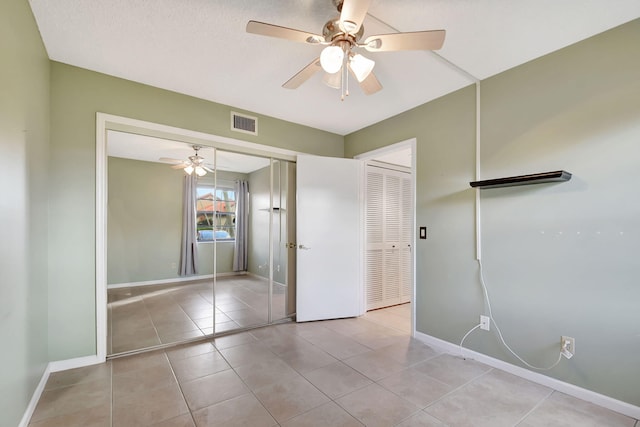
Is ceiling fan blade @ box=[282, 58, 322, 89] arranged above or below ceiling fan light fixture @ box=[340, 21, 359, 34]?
below

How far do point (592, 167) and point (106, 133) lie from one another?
12.6 ft

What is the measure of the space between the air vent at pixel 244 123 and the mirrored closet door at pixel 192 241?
0.29 m

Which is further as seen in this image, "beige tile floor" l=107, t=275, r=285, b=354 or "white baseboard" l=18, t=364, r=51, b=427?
"beige tile floor" l=107, t=275, r=285, b=354

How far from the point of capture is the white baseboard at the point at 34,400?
163cm

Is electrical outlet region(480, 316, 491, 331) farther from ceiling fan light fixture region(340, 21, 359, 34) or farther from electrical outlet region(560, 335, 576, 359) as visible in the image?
ceiling fan light fixture region(340, 21, 359, 34)

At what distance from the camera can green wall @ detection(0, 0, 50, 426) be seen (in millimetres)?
1377

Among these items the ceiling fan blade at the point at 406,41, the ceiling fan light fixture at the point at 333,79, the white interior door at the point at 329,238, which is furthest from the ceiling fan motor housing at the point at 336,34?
the white interior door at the point at 329,238

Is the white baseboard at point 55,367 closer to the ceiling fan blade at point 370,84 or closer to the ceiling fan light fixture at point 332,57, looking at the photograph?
the ceiling fan light fixture at point 332,57

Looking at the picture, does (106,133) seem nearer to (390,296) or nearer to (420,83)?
(420,83)

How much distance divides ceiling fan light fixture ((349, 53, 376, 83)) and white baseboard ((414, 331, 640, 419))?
8.26 feet

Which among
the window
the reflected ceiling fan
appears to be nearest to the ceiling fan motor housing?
the reflected ceiling fan

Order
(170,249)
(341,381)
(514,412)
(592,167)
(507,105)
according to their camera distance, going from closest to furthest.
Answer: (514,412) → (592,167) → (341,381) → (507,105) → (170,249)

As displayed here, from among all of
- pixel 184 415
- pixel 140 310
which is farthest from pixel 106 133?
pixel 184 415

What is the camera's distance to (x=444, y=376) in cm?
225
